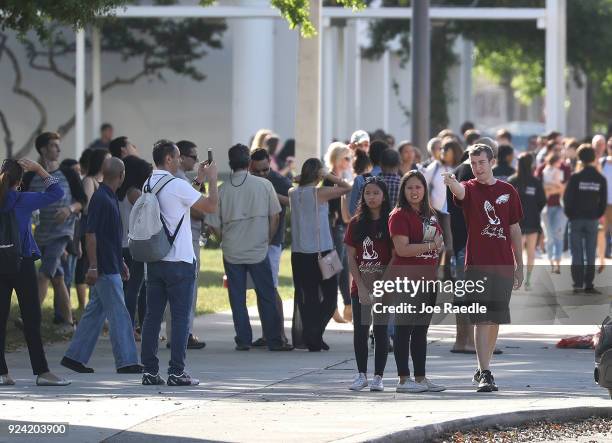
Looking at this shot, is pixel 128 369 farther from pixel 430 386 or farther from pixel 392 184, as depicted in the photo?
pixel 392 184

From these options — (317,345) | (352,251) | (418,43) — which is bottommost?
(317,345)

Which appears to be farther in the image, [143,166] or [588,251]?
[588,251]

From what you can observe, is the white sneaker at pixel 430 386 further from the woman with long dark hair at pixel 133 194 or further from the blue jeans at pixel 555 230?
the blue jeans at pixel 555 230

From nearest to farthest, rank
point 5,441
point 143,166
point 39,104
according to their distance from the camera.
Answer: point 5,441 < point 143,166 < point 39,104

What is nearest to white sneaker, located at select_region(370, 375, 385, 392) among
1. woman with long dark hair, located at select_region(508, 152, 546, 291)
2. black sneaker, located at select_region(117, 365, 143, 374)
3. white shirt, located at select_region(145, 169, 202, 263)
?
white shirt, located at select_region(145, 169, 202, 263)

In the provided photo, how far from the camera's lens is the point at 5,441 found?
8.65 metres

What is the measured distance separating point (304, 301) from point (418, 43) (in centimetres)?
645

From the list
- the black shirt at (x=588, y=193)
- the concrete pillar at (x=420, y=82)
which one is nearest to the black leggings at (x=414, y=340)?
the black shirt at (x=588, y=193)

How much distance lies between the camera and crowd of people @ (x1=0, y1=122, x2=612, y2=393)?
10.7m

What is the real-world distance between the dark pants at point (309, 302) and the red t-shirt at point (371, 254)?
2.59m

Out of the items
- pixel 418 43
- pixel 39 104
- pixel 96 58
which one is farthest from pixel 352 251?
pixel 39 104

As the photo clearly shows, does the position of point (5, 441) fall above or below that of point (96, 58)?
below

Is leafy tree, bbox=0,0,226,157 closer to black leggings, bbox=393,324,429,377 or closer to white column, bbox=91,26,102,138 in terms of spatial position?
white column, bbox=91,26,102,138

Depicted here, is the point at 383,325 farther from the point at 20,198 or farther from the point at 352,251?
the point at 20,198
